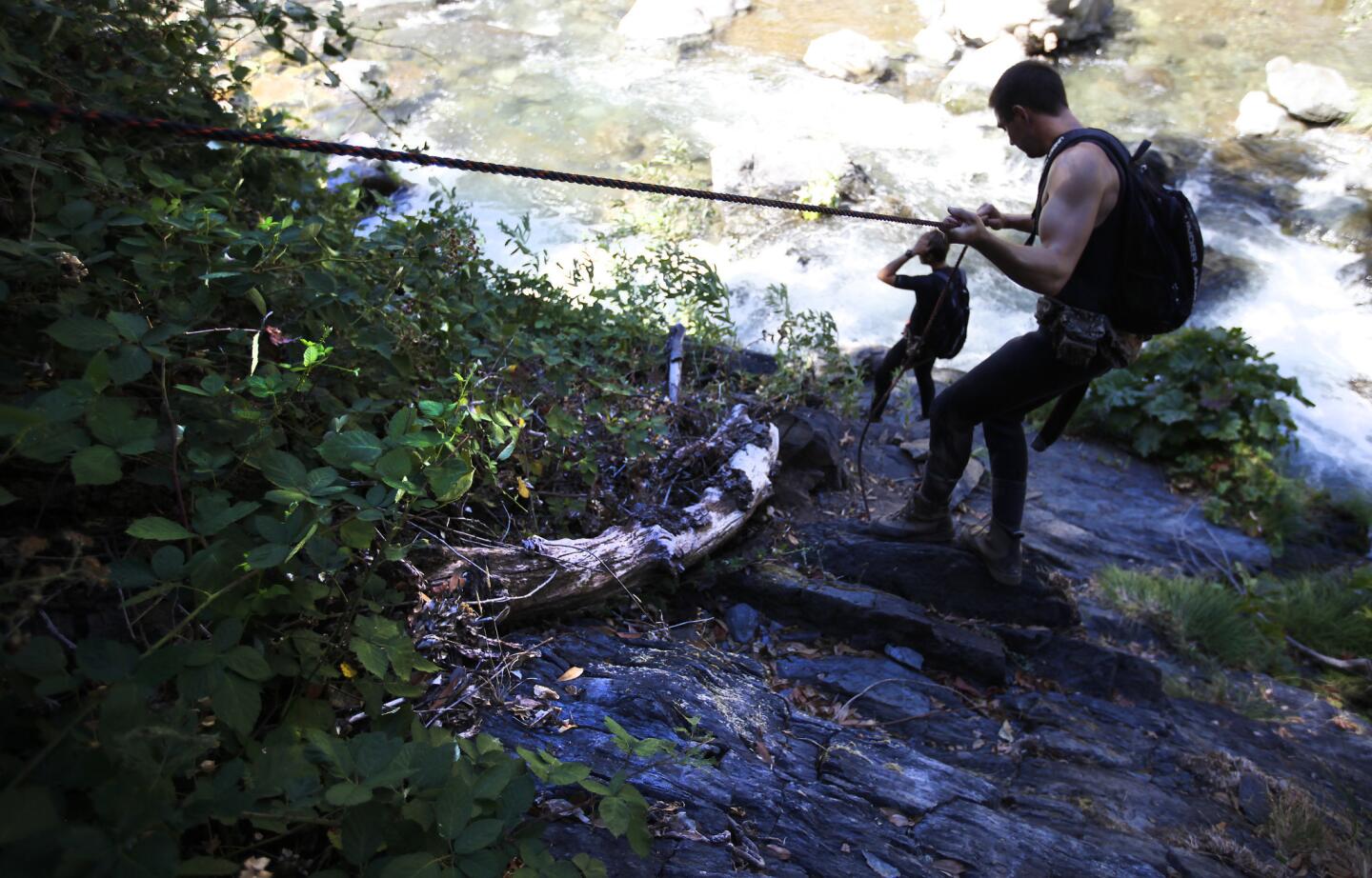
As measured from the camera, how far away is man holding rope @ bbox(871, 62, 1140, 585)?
3.11 metres

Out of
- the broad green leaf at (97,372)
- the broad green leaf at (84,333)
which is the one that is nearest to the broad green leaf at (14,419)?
the broad green leaf at (97,372)

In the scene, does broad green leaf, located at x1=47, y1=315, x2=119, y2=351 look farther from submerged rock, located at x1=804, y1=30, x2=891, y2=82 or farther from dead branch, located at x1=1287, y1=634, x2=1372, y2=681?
submerged rock, located at x1=804, y1=30, x2=891, y2=82

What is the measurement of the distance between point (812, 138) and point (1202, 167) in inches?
198

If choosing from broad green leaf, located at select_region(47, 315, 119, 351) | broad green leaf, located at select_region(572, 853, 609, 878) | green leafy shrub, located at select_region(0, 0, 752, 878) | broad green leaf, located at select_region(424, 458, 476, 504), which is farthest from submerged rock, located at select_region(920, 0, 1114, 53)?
broad green leaf, located at select_region(572, 853, 609, 878)

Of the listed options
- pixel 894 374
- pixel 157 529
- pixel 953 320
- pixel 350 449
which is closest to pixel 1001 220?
pixel 953 320

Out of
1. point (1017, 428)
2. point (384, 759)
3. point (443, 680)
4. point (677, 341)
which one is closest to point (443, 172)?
point (677, 341)

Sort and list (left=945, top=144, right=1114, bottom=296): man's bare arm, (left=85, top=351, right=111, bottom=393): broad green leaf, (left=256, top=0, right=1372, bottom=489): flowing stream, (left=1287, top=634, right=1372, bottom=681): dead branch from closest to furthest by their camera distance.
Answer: (left=85, top=351, right=111, bottom=393): broad green leaf < (left=945, top=144, right=1114, bottom=296): man's bare arm < (left=1287, top=634, right=1372, bottom=681): dead branch < (left=256, top=0, right=1372, bottom=489): flowing stream

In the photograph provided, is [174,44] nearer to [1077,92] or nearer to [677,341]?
[677,341]

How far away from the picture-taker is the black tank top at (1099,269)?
10.5 ft

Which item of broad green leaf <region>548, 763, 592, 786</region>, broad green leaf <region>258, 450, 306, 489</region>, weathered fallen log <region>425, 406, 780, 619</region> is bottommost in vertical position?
weathered fallen log <region>425, 406, 780, 619</region>

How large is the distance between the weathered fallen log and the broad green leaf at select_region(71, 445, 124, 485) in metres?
1.07

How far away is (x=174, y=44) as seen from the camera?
11.8ft

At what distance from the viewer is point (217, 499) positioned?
178cm

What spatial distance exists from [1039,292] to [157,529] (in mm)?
2850
